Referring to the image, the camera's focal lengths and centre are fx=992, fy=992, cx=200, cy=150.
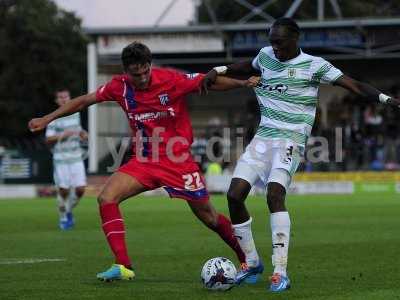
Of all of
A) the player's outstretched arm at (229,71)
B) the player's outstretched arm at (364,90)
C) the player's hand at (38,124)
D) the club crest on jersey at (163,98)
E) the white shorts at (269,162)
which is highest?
the player's outstretched arm at (229,71)

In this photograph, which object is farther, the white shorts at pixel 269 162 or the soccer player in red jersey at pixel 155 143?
the soccer player in red jersey at pixel 155 143

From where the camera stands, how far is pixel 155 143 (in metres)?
10.0

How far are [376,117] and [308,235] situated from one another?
2409 cm

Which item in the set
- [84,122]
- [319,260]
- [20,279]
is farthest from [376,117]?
[20,279]

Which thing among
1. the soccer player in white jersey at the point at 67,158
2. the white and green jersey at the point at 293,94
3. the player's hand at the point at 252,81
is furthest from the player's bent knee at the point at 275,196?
the soccer player in white jersey at the point at 67,158

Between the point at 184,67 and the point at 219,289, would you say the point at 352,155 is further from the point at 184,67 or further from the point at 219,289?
the point at 219,289

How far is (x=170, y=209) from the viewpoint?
24.1 meters

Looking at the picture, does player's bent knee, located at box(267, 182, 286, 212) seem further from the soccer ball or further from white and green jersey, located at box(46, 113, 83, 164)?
white and green jersey, located at box(46, 113, 83, 164)

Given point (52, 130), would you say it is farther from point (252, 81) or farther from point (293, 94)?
point (293, 94)

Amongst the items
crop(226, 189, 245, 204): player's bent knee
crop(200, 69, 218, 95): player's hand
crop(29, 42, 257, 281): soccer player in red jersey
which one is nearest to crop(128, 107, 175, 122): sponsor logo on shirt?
crop(29, 42, 257, 281): soccer player in red jersey

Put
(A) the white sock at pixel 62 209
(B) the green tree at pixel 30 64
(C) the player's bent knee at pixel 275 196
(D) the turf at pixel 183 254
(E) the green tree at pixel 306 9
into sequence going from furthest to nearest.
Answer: (B) the green tree at pixel 30 64, (E) the green tree at pixel 306 9, (A) the white sock at pixel 62 209, (C) the player's bent knee at pixel 275 196, (D) the turf at pixel 183 254

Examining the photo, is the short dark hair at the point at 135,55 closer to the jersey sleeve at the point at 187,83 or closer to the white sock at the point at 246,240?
the jersey sleeve at the point at 187,83

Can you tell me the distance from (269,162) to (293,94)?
2.29 ft

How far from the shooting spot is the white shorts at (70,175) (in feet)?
62.6
